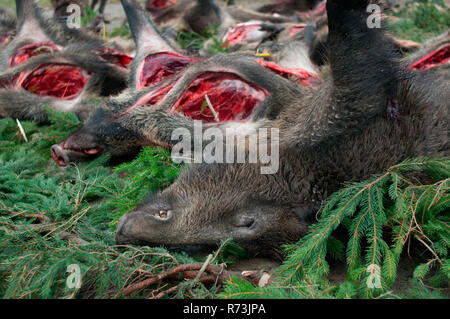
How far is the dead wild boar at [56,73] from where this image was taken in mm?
4758

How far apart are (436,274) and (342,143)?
834 mm

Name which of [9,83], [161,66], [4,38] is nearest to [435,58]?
[161,66]

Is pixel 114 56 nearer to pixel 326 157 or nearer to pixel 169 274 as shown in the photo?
pixel 326 157

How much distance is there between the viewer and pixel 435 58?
4043 mm

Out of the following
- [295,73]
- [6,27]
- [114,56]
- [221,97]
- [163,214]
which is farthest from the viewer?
[6,27]

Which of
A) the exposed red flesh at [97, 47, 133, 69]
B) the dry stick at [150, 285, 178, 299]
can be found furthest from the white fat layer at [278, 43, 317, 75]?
the dry stick at [150, 285, 178, 299]

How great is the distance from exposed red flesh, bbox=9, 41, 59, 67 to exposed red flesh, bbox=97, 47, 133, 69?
1.51 ft

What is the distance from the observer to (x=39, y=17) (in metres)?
5.31

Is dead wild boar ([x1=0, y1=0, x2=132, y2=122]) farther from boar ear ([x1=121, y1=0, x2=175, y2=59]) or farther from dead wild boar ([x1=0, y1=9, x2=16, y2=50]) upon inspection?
dead wild boar ([x1=0, y1=9, x2=16, y2=50])

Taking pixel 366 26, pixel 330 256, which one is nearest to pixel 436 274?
pixel 330 256

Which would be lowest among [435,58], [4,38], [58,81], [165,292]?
[58,81]

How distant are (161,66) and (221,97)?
965 mm

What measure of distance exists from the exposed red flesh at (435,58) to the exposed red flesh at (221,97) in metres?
1.38

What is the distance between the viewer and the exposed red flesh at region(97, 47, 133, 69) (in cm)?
517
